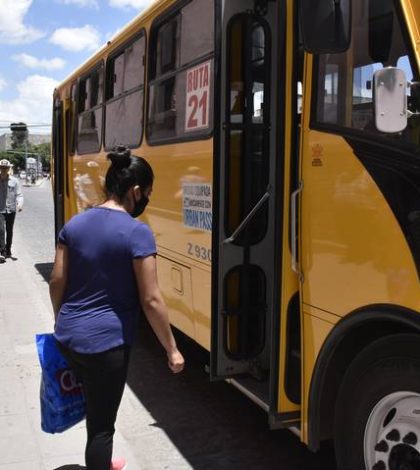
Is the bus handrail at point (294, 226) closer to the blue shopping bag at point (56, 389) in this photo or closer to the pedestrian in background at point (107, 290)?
the pedestrian in background at point (107, 290)

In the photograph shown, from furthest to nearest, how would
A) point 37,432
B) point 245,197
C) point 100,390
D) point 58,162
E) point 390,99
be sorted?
point 58,162, point 37,432, point 245,197, point 100,390, point 390,99

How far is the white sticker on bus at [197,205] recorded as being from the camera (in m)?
4.15

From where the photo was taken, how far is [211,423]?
14.8 ft

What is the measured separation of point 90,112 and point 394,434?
18.8ft

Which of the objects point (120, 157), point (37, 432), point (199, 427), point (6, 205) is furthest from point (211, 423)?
point (6, 205)

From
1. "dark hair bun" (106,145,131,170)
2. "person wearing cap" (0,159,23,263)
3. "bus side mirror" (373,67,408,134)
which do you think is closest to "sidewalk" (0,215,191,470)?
"dark hair bun" (106,145,131,170)

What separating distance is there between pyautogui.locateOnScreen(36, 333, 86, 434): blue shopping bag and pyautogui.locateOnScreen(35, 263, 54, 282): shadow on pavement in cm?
714

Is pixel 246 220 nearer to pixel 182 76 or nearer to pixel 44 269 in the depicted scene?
pixel 182 76

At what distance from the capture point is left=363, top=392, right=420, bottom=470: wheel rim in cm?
265

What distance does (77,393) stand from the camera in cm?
320

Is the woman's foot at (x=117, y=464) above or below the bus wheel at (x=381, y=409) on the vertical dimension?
below

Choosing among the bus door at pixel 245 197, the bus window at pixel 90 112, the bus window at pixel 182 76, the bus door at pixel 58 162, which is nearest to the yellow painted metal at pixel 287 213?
the bus door at pixel 245 197

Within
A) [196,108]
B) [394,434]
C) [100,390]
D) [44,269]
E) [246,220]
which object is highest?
[196,108]

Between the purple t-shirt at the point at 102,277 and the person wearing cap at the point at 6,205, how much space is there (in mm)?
9097
